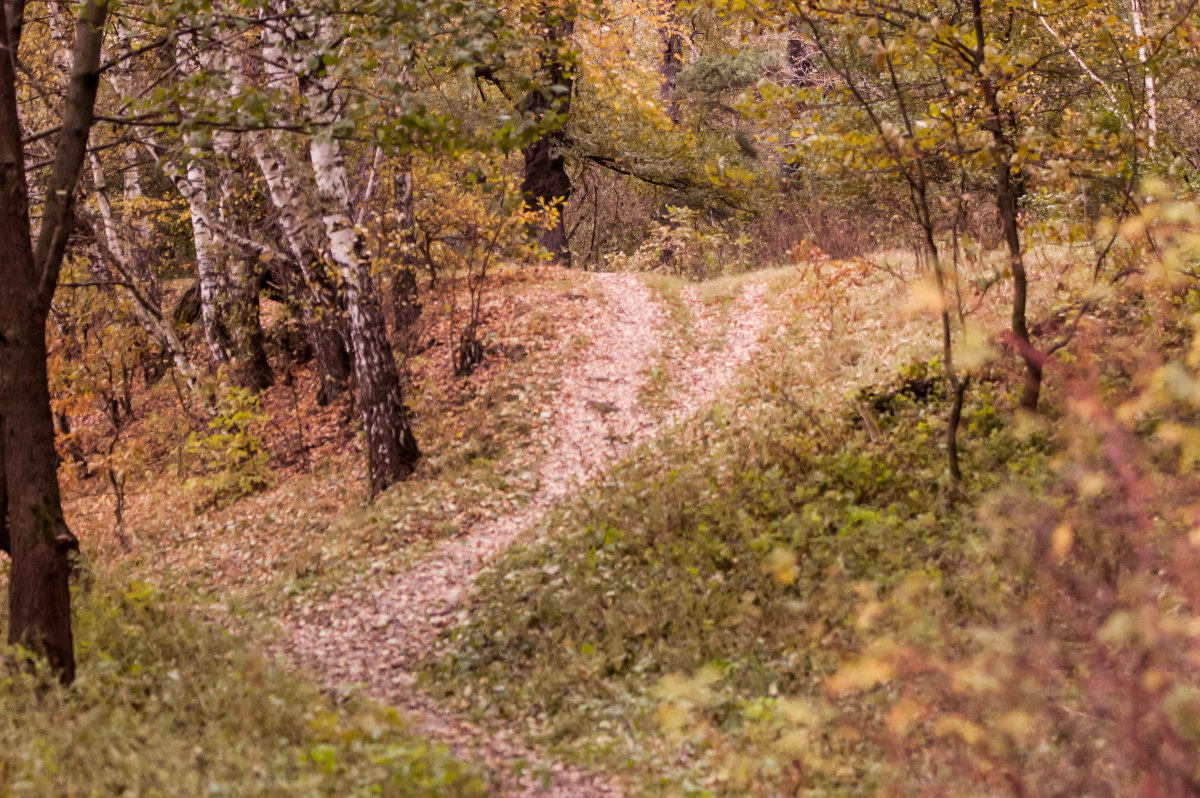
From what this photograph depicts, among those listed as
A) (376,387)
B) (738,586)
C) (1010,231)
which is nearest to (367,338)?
(376,387)

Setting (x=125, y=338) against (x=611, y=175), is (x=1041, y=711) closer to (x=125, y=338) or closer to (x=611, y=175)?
(x=125, y=338)

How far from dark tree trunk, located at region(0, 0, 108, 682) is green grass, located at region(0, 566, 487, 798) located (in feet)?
1.13

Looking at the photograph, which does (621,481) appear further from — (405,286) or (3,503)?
(405,286)

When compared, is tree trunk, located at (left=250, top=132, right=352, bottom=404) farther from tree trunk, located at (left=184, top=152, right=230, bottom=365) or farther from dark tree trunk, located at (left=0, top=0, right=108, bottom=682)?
dark tree trunk, located at (left=0, top=0, right=108, bottom=682)

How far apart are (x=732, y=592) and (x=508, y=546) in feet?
9.72

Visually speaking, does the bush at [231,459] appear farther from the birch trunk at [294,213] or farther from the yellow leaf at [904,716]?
the yellow leaf at [904,716]

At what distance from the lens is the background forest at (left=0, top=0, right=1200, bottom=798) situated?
4.61 metres

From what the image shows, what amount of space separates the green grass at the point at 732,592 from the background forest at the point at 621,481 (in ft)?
0.12

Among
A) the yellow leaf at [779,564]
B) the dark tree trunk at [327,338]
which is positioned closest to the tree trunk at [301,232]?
the dark tree trunk at [327,338]

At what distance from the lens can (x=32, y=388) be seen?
554 centimetres

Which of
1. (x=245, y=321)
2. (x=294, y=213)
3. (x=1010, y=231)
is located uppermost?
(x=294, y=213)

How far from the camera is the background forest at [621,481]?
4613 millimetres

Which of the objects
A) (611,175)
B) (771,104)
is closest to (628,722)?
(771,104)

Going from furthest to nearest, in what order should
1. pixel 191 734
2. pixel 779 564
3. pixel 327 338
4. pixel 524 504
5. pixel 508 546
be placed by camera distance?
pixel 327 338 → pixel 524 504 → pixel 508 546 → pixel 779 564 → pixel 191 734
